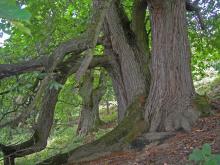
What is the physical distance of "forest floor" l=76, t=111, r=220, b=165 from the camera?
6056 mm

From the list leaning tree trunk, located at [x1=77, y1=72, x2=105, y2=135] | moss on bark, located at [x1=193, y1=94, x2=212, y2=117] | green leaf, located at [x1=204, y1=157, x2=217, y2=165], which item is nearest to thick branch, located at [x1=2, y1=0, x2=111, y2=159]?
moss on bark, located at [x1=193, y1=94, x2=212, y2=117]

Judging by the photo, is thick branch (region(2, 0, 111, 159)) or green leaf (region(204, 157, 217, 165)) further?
thick branch (region(2, 0, 111, 159))

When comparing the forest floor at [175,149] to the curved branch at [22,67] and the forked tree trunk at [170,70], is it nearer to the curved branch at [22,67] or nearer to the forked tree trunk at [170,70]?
the forked tree trunk at [170,70]

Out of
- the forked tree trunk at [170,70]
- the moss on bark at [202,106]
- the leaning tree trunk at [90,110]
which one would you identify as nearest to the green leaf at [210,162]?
the forked tree trunk at [170,70]

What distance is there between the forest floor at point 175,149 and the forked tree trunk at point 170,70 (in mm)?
295

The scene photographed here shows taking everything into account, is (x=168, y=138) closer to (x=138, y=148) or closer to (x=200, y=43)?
(x=138, y=148)

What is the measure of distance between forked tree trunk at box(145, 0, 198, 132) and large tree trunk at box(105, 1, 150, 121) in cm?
78

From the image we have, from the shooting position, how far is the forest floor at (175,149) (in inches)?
238

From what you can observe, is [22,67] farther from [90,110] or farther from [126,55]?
[90,110]

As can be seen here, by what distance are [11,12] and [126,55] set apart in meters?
7.42

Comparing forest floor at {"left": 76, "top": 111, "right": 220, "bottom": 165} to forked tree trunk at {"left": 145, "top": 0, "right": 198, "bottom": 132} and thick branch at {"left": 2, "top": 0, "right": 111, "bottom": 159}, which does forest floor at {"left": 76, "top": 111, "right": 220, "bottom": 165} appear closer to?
forked tree trunk at {"left": 145, "top": 0, "right": 198, "bottom": 132}

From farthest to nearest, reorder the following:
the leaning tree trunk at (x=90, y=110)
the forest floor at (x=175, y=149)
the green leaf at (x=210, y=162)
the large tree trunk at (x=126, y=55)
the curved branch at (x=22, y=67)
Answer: the leaning tree trunk at (x=90, y=110) → the large tree trunk at (x=126, y=55) → the curved branch at (x=22, y=67) → the forest floor at (x=175, y=149) → the green leaf at (x=210, y=162)

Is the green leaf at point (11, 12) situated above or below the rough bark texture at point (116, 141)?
above

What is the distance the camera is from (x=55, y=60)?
6.77 m
